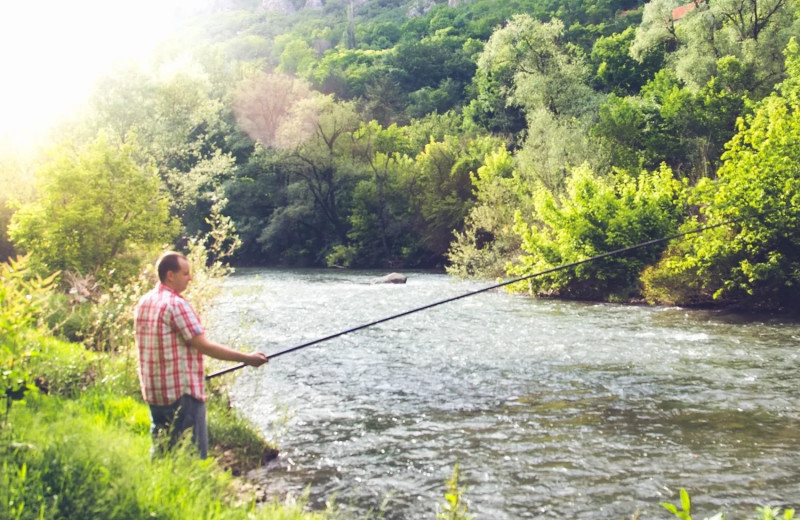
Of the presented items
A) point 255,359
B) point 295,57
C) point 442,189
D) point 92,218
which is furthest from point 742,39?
point 295,57

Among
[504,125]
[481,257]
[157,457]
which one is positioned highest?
[504,125]

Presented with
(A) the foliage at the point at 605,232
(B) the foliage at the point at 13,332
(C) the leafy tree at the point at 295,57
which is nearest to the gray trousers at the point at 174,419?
(B) the foliage at the point at 13,332

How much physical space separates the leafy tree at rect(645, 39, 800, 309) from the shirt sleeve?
16.8 m

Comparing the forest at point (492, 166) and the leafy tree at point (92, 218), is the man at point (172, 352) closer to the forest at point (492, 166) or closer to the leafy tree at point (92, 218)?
the forest at point (492, 166)

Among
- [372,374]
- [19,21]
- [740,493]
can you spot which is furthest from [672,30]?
[740,493]

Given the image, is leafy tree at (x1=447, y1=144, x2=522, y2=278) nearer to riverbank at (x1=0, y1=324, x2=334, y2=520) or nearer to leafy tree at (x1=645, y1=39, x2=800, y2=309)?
leafy tree at (x1=645, y1=39, x2=800, y2=309)

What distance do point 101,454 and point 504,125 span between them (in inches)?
2098

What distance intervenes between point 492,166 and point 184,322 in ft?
125

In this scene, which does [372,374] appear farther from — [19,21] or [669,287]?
[19,21]

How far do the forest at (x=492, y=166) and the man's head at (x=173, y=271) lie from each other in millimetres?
4562

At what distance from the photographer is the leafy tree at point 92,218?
606 inches

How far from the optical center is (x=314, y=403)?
10492 mm

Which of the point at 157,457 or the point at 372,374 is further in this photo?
the point at 372,374

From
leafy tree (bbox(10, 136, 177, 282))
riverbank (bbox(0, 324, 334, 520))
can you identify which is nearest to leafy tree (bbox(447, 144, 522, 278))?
leafy tree (bbox(10, 136, 177, 282))
